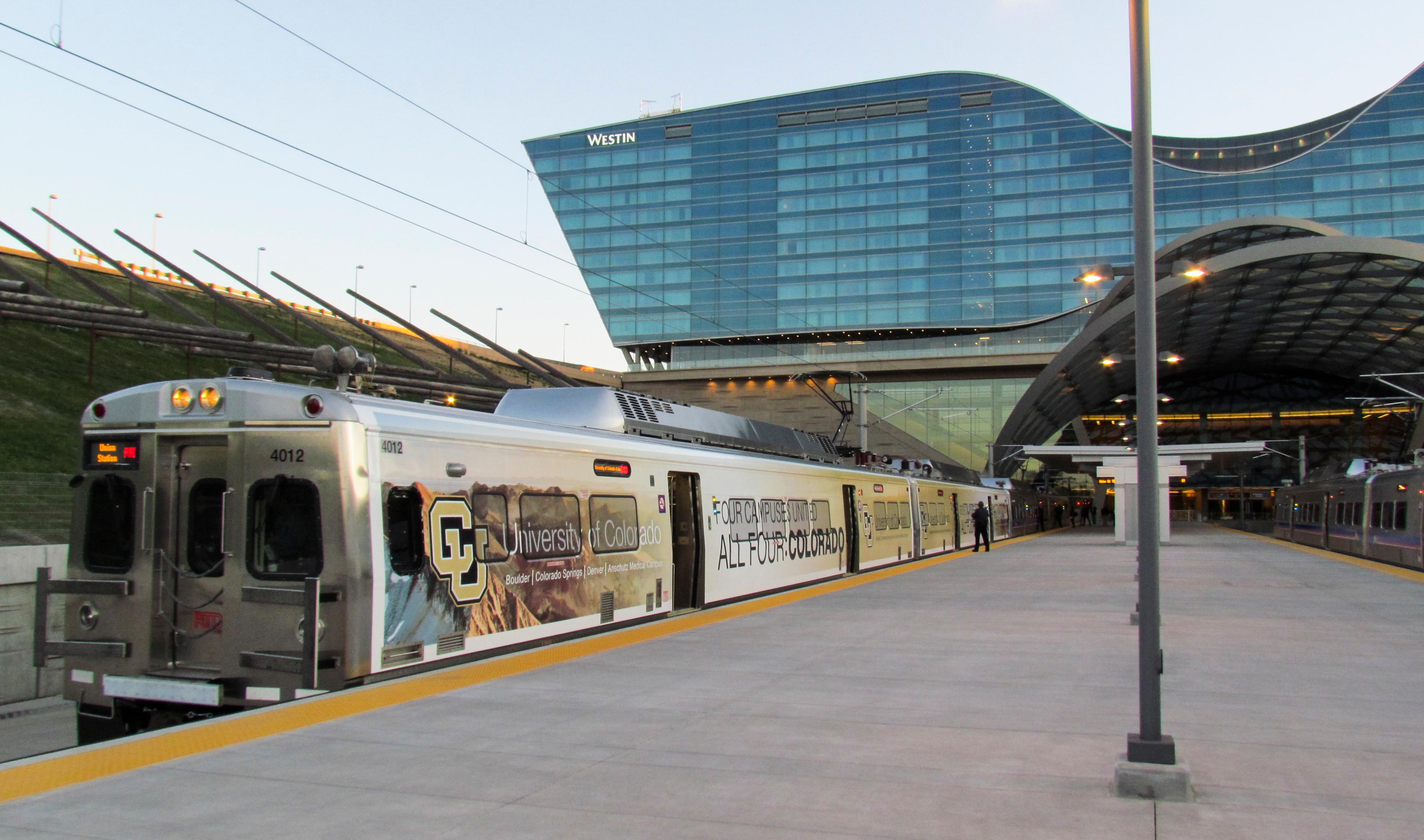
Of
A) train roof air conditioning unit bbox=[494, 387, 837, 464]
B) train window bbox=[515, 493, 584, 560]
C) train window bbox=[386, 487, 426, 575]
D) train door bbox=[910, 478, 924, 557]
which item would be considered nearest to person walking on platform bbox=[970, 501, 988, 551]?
train door bbox=[910, 478, 924, 557]

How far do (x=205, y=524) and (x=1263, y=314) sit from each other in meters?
69.9

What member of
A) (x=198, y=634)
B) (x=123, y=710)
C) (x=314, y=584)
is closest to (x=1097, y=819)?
(x=314, y=584)

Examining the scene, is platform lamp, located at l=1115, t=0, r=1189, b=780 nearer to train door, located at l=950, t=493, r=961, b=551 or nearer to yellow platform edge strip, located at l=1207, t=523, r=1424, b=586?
yellow platform edge strip, located at l=1207, t=523, r=1424, b=586

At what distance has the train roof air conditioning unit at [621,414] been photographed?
14.9 meters

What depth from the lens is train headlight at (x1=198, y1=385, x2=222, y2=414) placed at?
8492 millimetres

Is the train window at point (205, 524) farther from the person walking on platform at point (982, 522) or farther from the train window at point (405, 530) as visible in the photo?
the person walking on platform at point (982, 522)

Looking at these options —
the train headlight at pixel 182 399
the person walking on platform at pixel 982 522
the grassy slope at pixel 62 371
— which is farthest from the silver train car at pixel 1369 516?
the grassy slope at pixel 62 371

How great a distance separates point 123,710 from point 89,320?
68.7ft

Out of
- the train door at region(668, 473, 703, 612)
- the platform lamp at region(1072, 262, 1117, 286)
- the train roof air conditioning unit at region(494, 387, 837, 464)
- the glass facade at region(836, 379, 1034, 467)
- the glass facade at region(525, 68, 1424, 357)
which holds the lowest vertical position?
the train door at region(668, 473, 703, 612)

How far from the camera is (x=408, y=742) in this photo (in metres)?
6.52

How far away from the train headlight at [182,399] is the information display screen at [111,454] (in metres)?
0.47

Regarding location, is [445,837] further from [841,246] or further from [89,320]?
[841,246]

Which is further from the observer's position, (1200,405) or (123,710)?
(1200,405)

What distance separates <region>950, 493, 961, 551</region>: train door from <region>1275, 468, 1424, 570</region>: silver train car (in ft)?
42.4
